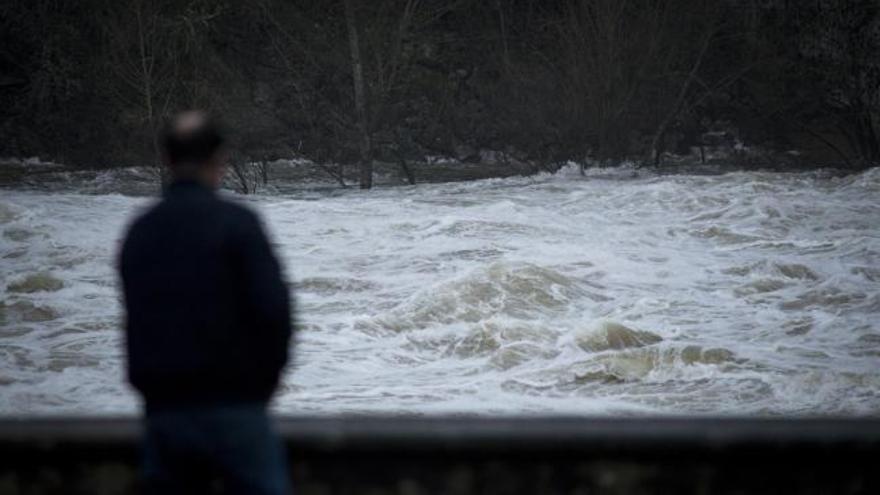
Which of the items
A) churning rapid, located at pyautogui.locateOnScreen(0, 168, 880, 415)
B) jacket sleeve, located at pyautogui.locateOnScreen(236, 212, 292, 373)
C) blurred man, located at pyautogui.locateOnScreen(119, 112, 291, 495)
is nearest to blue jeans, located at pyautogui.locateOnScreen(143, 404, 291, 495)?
blurred man, located at pyautogui.locateOnScreen(119, 112, 291, 495)

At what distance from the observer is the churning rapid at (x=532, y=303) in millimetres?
10742

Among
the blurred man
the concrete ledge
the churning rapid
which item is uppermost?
the blurred man

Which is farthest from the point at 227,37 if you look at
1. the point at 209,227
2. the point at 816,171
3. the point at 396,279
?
the point at 209,227

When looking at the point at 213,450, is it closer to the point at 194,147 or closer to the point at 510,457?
the point at 194,147

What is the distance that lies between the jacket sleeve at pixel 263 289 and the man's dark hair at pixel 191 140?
7.7 inches

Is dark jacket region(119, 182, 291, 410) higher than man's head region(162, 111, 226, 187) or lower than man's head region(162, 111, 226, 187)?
lower

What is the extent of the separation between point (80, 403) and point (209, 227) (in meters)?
7.89

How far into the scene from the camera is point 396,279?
1650 centimetres

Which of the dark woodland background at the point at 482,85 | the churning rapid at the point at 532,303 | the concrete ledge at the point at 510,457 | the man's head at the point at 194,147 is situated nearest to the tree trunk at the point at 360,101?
the dark woodland background at the point at 482,85

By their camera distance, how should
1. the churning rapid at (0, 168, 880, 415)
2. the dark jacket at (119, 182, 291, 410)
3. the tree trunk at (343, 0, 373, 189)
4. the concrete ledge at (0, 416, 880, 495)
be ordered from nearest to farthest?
the dark jacket at (119, 182, 291, 410) → the concrete ledge at (0, 416, 880, 495) → the churning rapid at (0, 168, 880, 415) → the tree trunk at (343, 0, 373, 189)

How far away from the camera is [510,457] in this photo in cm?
370

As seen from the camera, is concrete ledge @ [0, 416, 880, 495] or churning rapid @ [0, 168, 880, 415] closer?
concrete ledge @ [0, 416, 880, 495]

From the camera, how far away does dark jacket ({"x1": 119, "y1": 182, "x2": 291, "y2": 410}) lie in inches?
115

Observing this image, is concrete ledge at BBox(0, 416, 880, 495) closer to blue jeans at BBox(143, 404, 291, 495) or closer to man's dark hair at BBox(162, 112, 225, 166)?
blue jeans at BBox(143, 404, 291, 495)
